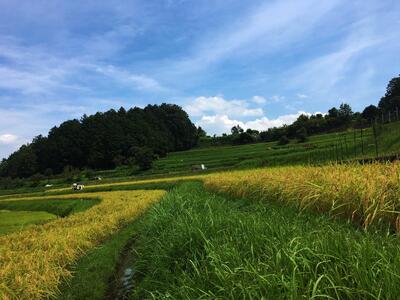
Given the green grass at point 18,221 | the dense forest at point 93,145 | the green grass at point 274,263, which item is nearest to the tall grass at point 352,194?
the green grass at point 274,263

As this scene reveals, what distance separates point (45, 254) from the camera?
427 inches

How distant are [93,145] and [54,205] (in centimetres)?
8338

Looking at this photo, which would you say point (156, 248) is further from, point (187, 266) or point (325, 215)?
point (325, 215)

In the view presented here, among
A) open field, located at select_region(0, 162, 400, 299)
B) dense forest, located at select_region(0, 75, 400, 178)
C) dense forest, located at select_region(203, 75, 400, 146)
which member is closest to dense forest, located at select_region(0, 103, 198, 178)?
dense forest, located at select_region(0, 75, 400, 178)

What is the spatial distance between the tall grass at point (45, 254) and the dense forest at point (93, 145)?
3586 inches

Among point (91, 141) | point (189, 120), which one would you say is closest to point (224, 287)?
point (91, 141)

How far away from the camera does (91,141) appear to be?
118688 mm

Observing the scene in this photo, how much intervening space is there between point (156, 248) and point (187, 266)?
2.05 m

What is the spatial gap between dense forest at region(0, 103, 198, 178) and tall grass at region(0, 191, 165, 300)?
299ft

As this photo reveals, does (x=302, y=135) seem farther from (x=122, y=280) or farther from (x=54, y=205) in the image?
(x=122, y=280)

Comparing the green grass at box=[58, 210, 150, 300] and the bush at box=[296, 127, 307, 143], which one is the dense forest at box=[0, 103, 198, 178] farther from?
the green grass at box=[58, 210, 150, 300]

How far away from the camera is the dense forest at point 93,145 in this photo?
116000 mm

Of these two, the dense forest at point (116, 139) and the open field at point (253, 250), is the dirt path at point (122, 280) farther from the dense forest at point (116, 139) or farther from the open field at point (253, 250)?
the dense forest at point (116, 139)

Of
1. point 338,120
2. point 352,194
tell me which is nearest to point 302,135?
point 338,120
